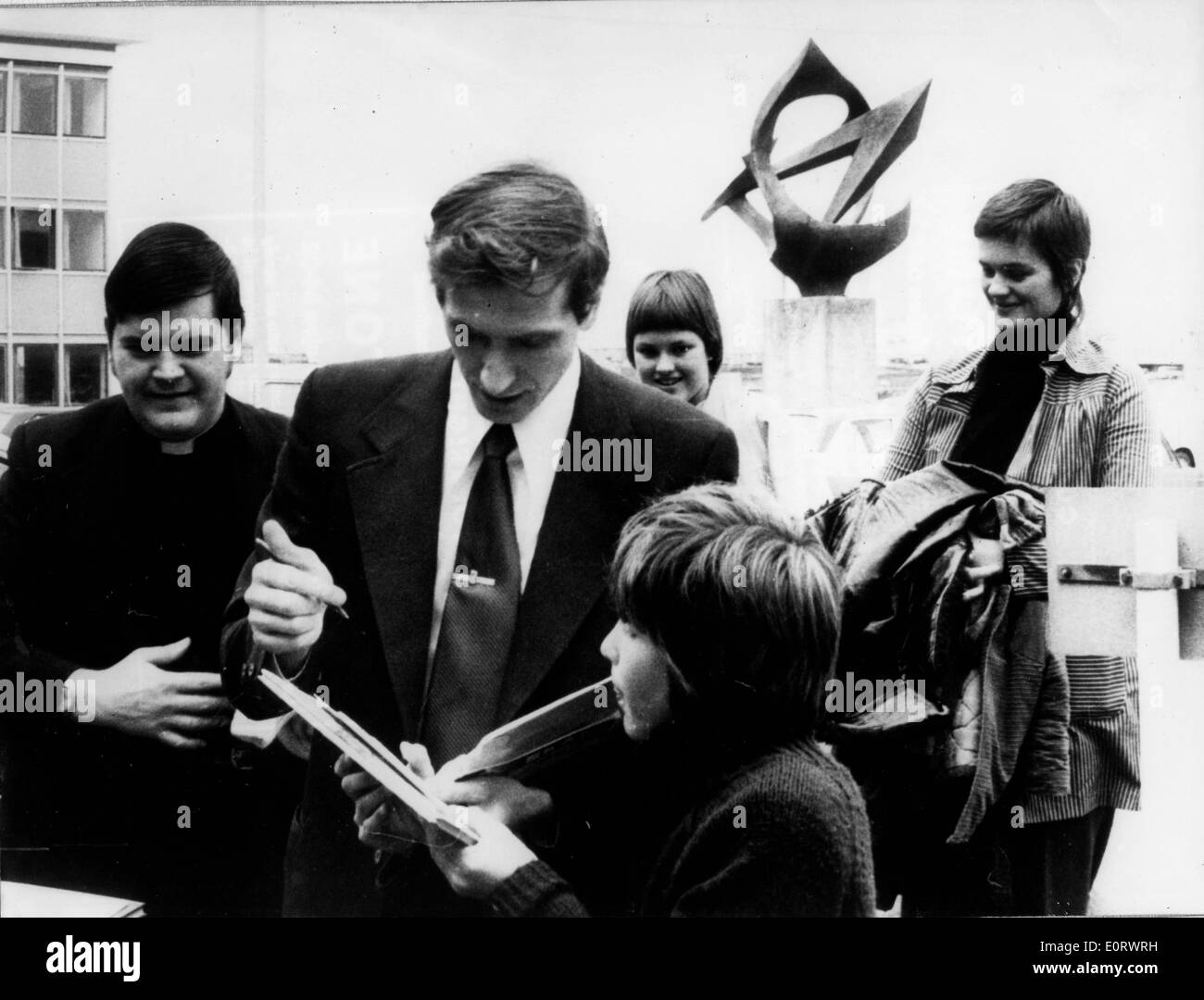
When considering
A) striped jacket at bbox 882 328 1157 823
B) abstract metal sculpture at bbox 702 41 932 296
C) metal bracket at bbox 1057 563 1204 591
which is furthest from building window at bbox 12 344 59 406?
metal bracket at bbox 1057 563 1204 591

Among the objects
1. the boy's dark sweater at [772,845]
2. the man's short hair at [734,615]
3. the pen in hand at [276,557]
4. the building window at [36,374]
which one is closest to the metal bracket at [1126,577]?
the man's short hair at [734,615]

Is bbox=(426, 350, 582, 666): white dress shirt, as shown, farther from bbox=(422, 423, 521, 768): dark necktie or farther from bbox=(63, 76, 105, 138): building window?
bbox=(63, 76, 105, 138): building window

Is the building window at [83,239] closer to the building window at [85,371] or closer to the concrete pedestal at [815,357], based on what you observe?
the building window at [85,371]

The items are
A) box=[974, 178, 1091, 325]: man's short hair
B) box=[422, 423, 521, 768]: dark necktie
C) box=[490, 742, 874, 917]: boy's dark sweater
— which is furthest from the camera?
box=[974, 178, 1091, 325]: man's short hair

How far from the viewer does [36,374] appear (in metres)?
2.90

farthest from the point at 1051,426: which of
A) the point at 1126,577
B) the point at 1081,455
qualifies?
the point at 1126,577

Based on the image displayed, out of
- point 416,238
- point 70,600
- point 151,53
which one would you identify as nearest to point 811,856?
point 416,238

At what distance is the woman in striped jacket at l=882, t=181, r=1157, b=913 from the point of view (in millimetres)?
2801

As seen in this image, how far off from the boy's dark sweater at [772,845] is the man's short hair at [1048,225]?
125cm

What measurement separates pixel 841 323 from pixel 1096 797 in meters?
1.26

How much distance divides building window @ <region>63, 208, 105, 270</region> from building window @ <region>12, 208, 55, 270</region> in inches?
1.5

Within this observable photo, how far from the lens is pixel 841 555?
109 inches

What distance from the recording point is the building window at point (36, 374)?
289cm

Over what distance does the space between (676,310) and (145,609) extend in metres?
1.44
